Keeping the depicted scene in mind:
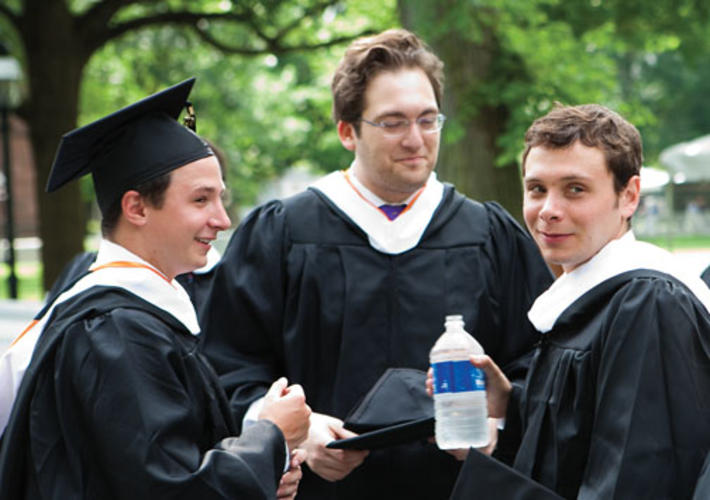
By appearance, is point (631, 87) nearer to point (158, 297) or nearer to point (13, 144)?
point (13, 144)

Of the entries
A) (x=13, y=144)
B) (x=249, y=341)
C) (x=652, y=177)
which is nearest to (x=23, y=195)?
(x=13, y=144)

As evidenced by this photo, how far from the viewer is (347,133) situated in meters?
3.56

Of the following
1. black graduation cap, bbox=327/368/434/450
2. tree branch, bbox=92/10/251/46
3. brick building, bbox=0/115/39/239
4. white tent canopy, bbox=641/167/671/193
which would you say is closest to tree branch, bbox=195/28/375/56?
tree branch, bbox=92/10/251/46

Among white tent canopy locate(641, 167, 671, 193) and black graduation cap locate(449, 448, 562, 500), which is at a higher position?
white tent canopy locate(641, 167, 671, 193)

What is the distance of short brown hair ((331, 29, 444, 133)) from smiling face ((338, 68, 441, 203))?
0.09ft

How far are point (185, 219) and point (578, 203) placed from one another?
108 cm

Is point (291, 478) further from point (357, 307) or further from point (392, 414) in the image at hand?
point (357, 307)

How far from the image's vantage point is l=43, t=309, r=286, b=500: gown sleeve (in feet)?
7.67

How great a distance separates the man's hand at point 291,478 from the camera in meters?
2.85

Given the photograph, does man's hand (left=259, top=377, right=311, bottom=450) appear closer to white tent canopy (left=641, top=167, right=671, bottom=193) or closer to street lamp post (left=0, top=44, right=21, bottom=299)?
street lamp post (left=0, top=44, right=21, bottom=299)

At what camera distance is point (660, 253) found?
97.9 inches

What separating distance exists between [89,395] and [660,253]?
149 cm

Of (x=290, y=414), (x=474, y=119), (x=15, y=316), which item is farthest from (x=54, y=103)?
(x=290, y=414)

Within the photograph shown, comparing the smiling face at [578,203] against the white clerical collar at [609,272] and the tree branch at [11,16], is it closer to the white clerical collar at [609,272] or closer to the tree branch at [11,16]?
the white clerical collar at [609,272]
